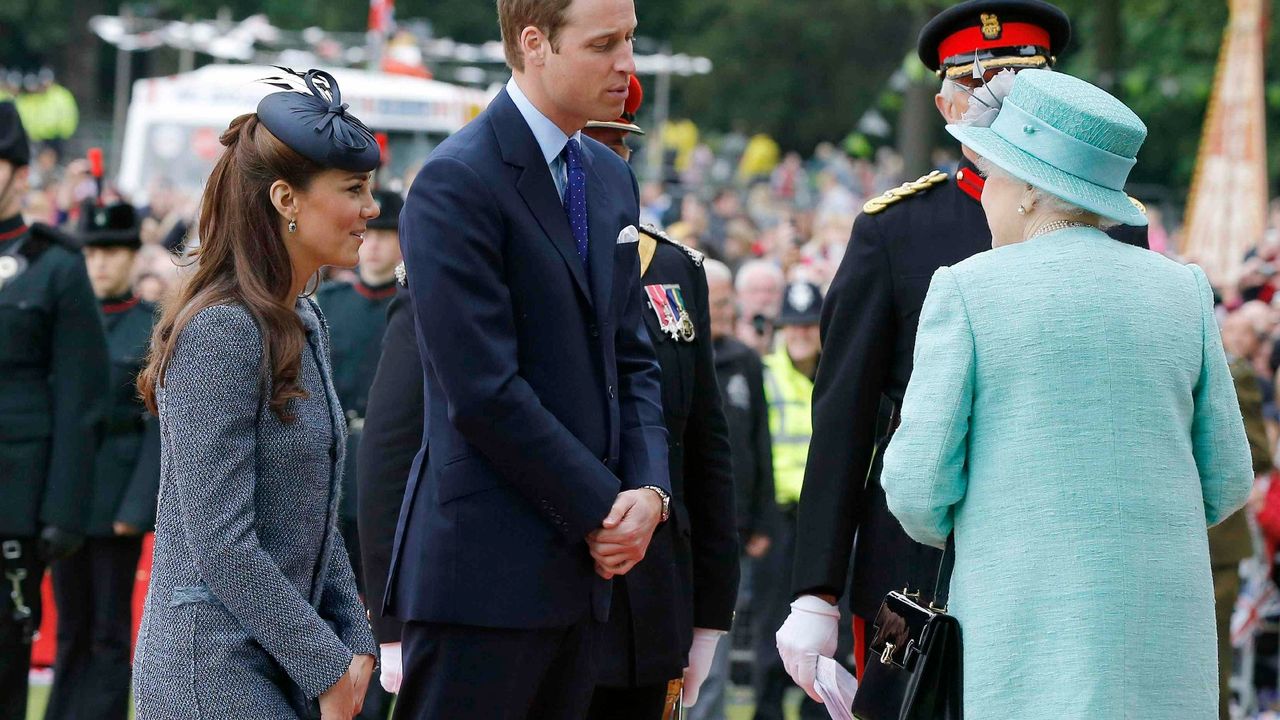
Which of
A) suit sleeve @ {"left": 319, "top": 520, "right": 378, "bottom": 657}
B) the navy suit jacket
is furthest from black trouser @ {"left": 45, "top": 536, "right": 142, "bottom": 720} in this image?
the navy suit jacket

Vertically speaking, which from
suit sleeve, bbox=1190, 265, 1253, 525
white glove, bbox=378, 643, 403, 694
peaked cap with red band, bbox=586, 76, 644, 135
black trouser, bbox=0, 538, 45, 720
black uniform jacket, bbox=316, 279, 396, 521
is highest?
peaked cap with red band, bbox=586, 76, 644, 135

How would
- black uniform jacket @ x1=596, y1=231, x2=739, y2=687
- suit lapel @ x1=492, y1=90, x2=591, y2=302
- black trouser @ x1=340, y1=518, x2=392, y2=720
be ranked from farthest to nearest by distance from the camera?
1. black trouser @ x1=340, y1=518, x2=392, y2=720
2. black uniform jacket @ x1=596, y1=231, x2=739, y2=687
3. suit lapel @ x1=492, y1=90, x2=591, y2=302

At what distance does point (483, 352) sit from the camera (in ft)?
11.6

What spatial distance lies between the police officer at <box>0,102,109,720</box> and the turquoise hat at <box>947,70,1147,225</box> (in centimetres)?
411

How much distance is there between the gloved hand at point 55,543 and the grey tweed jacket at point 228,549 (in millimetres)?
3090

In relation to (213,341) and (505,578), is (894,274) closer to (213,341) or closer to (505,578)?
(505,578)

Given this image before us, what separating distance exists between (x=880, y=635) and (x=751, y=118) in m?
41.3

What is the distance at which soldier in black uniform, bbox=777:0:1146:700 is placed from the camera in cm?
430

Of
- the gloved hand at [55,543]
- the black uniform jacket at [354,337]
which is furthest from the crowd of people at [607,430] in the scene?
the black uniform jacket at [354,337]

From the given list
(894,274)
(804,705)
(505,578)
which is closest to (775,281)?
(804,705)

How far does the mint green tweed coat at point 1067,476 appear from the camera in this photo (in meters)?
3.35

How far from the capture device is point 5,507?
6547mm

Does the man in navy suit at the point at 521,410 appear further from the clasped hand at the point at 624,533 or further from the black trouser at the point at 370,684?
the black trouser at the point at 370,684

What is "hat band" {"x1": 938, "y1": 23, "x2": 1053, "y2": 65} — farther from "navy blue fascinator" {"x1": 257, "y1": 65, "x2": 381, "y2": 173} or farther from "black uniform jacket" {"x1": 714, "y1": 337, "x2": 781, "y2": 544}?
"black uniform jacket" {"x1": 714, "y1": 337, "x2": 781, "y2": 544}
